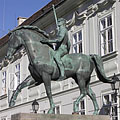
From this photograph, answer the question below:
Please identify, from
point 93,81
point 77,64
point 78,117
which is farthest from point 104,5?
point 78,117

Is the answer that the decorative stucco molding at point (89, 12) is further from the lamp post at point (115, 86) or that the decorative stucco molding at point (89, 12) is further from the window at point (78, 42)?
the lamp post at point (115, 86)

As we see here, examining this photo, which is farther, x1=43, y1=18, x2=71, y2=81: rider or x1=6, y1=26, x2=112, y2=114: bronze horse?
x1=43, y1=18, x2=71, y2=81: rider

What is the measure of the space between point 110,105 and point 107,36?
3.06m

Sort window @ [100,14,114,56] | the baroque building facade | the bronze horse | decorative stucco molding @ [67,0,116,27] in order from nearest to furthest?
the bronze horse
the baroque building facade
window @ [100,14,114,56]
decorative stucco molding @ [67,0,116,27]

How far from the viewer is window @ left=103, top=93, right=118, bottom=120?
15875mm

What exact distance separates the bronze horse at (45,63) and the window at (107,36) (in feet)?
20.7

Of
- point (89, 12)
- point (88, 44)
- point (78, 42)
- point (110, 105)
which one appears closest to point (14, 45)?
point (110, 105)

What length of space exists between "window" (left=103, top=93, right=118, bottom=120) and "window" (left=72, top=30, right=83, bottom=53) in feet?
11.4

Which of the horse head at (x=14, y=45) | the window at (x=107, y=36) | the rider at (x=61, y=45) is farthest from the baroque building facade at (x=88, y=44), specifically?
the horse head at (x=14, y=45)

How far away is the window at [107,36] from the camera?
664 inches

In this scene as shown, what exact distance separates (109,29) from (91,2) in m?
2.18

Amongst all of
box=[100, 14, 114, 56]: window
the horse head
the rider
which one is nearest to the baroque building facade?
box=[100, 14, 114, 56]: window

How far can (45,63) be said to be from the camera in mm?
9859

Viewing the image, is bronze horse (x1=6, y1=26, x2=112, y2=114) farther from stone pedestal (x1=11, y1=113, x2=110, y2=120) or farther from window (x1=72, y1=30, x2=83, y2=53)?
window (x1=72, y1=30, x2=83, y2=53)
